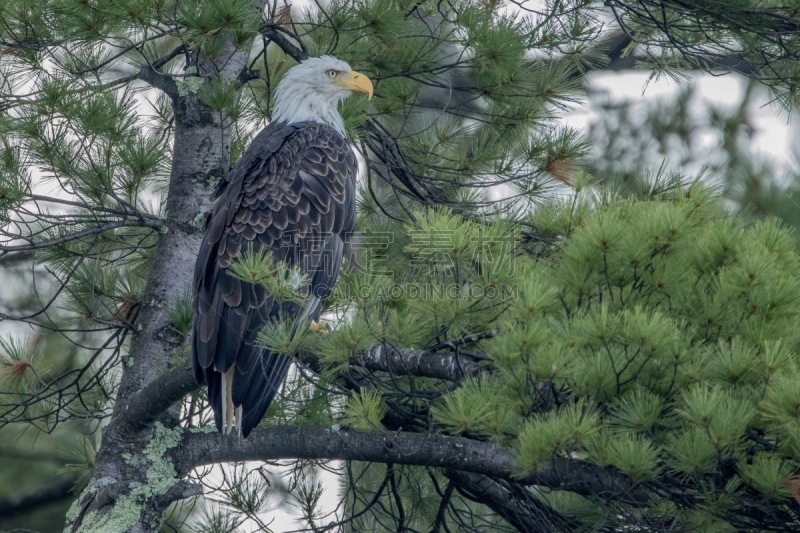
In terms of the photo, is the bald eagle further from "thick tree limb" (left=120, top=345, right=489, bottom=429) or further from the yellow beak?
"thick tree limb" (left=120, top=345, right=489, bottom=429)

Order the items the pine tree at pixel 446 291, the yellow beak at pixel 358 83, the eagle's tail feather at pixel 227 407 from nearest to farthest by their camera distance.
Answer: the pine tree at pixel 446 291, the eagle's tail feather at pixel 227 407, the yellow beak at pixel 358 83

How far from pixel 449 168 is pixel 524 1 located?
0.90 metres

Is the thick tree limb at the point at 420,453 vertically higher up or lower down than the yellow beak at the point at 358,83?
lower down

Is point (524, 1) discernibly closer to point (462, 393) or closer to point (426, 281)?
point (426, 281)

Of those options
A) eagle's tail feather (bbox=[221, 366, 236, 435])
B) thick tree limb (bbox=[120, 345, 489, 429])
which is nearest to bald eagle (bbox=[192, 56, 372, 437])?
eagle's tail feather (bbox=[221, 366, 236, 435])

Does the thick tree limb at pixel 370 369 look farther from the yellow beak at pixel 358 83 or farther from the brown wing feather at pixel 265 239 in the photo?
the yellow beak at pixel 358 83

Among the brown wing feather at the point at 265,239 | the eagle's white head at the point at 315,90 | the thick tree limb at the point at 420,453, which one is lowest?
the thick tree limb at the point at 420,453

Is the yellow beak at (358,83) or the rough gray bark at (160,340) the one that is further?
the yellow beak at (358,83)

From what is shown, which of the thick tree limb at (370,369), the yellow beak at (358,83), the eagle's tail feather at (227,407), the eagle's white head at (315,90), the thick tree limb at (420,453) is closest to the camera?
the thick tree limb at (420,453)

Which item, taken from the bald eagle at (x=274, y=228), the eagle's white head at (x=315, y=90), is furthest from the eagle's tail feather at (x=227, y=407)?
the eagle's white head at (x=315, y=90)

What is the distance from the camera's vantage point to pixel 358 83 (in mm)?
4895

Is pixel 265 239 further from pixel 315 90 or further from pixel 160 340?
pixel 315 90

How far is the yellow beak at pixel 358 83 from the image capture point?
4.88 metres

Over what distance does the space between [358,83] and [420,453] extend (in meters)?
2.29
